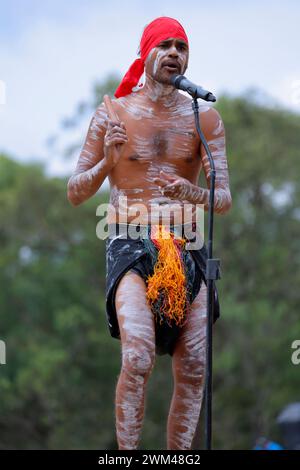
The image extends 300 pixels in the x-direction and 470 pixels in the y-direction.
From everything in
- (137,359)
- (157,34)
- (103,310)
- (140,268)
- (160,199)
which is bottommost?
(103,310)

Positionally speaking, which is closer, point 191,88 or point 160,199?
point 191,88

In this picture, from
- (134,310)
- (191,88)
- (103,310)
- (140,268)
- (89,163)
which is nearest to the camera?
(191,88)

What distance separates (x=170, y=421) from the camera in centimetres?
529

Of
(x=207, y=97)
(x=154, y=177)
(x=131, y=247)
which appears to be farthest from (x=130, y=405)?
(x=207, y=97)

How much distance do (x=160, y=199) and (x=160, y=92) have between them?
58cm

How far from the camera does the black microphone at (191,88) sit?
486 centimetres

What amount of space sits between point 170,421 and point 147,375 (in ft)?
1.32

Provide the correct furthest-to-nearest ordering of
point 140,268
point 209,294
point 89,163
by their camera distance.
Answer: point 89,163 < point 140,268 < point 209,294

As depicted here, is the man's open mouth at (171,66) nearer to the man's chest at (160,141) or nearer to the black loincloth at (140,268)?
the man's chest at (160,141)

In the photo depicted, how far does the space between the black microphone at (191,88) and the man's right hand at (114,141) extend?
346 mm

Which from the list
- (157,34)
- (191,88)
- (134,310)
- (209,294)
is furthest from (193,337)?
(157,34)

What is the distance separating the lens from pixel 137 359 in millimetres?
4965

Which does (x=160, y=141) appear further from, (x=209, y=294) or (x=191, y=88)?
(x=209, y=294)

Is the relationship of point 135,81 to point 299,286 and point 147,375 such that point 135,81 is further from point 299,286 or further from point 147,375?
point 299,286
